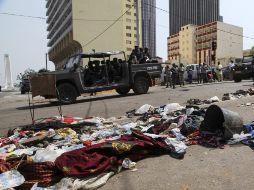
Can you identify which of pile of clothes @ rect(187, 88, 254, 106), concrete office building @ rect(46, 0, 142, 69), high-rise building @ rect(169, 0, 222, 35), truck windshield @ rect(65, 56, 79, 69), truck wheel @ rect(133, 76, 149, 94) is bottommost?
pile of clothes @ rect(187, 88, 254, 106)

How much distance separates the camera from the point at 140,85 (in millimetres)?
17969

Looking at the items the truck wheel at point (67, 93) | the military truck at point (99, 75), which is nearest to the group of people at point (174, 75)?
the military truck at point (99, 75)

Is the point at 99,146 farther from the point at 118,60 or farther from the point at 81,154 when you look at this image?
the point at 118,60

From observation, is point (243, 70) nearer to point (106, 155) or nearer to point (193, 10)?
point (193, 10)

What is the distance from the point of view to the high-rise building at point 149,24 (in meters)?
37.0

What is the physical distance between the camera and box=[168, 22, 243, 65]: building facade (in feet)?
340

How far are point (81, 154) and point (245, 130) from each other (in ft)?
10.5

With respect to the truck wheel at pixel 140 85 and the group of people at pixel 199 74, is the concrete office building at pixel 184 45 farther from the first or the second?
the truck wheel at pixel 140 85

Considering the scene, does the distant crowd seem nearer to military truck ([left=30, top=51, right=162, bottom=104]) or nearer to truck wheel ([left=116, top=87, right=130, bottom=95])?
truck wheel ([left=116, top=87, right=130, bottom=95])

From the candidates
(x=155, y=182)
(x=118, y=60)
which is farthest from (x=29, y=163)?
(x=118, y=60)

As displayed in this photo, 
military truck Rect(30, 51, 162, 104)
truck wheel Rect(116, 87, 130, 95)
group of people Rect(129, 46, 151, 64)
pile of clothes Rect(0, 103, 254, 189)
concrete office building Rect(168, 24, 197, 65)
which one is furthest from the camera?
concrete office building Rect(168, 24, 197, 65)

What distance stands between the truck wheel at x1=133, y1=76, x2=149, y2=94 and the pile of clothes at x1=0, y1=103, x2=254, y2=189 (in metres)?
9.61

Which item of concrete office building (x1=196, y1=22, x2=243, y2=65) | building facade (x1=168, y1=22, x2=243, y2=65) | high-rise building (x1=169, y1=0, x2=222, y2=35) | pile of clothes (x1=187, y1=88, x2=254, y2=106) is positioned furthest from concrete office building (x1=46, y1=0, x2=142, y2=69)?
pile of clothes (x1=187, y1=88, x2=254, y2=106)

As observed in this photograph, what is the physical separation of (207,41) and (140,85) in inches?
3738
